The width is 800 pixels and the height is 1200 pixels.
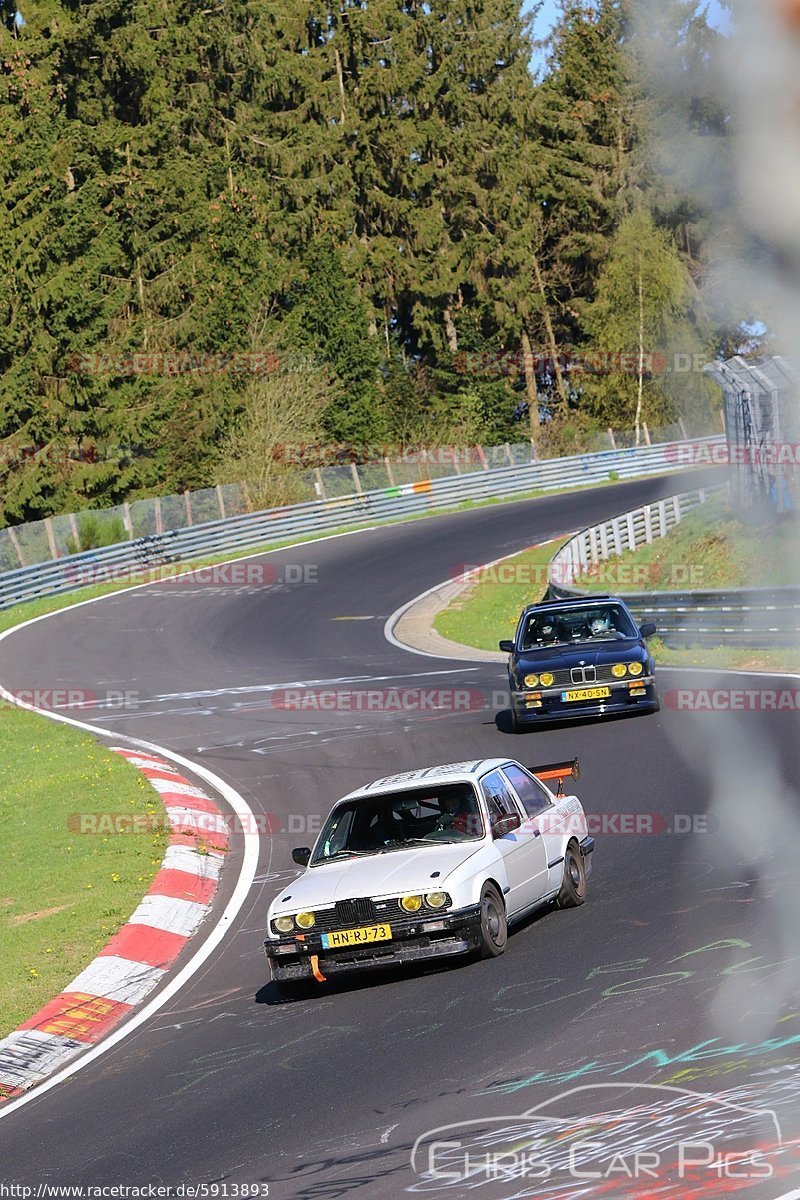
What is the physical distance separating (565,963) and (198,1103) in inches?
106

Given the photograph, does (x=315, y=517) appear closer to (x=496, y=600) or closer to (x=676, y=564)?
(x=496, y=600)

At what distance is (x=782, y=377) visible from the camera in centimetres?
240

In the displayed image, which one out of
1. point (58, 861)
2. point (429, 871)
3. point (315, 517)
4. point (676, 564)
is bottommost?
point (58, 861)

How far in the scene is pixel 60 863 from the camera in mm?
14211

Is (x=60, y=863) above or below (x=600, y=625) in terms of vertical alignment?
below

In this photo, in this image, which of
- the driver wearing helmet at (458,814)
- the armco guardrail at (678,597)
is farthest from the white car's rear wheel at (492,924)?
the armco guardrail at (678,597)

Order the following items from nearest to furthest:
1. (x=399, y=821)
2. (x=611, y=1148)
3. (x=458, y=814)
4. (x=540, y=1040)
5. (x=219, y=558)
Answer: (x=611, y=1148)
(x=540, y=1040)
(x=458, y=814)
(x=399, y=821)
(x=219, y=558)

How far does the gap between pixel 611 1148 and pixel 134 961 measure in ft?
20.0

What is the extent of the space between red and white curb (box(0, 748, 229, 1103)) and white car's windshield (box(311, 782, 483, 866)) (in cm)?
154

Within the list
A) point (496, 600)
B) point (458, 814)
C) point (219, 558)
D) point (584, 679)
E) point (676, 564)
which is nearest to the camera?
point (458, 814)

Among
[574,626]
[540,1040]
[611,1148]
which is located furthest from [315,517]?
[611,1148]

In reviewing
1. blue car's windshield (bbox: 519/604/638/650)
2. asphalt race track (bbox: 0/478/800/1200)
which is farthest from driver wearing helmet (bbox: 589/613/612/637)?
asphalt race track (bbox: 0/478/800/1200)

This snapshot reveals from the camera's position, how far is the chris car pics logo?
16.3 ft

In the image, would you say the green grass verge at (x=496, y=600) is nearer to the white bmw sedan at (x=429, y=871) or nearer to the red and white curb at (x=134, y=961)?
the red and white curb at (x=134, y=961)
